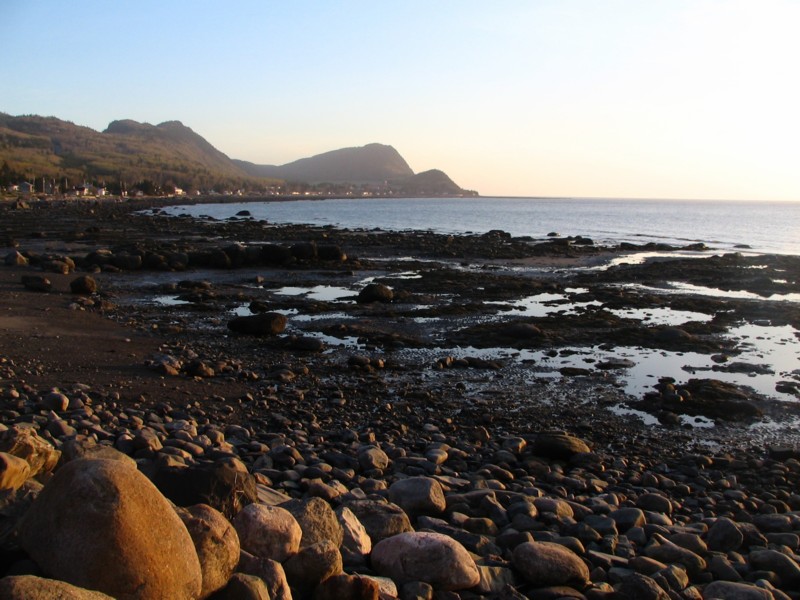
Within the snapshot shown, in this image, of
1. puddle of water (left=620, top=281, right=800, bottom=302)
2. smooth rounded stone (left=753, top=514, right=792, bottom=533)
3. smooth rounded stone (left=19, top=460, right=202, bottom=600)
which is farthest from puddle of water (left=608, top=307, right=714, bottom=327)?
smooth rounded stone (left=19, top=460, right=202, bottom=600)

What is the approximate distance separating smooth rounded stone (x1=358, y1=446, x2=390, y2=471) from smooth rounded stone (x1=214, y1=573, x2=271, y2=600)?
4168 millimetres

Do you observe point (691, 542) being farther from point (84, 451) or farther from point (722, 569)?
point (84, 451)

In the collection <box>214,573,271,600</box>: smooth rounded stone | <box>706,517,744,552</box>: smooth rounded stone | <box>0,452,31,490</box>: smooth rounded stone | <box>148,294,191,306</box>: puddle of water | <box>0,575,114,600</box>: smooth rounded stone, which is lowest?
<box>706,517,744,552</box>: smooth rounded stone

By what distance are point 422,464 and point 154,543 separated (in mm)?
5136

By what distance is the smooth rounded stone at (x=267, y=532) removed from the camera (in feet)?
16.0

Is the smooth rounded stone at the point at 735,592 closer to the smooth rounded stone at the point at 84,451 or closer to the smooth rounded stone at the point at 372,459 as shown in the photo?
the smooth rounded stone at the point at 372,459

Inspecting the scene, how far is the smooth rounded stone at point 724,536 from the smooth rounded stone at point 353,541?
3638mm

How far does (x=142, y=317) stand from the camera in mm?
18547

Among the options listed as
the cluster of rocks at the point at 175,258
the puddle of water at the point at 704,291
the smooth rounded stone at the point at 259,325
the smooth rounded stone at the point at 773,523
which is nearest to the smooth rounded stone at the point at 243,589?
the smooth rounded stone at the point at 773,523

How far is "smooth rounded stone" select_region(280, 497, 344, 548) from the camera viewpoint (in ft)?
17.3

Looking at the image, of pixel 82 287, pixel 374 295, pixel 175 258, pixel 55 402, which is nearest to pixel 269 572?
pixel 55 402

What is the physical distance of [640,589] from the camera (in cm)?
538

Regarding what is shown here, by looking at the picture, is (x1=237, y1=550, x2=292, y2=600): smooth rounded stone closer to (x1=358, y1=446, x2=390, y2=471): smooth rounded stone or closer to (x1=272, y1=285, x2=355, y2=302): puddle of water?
(x1=358, y1=446, x2=390, y2=471): smooth rounded stone

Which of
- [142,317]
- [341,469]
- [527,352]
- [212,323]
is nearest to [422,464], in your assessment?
[341,469]
